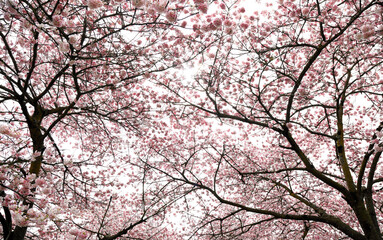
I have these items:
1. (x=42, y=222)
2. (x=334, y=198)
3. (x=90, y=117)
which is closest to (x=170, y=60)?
(x=90, y=117)

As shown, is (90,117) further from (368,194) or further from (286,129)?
(368,194)

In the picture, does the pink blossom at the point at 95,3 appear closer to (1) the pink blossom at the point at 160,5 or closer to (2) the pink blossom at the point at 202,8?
(1) the pink blossom at the point at 160,5

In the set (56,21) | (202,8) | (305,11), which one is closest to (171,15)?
(202,8)

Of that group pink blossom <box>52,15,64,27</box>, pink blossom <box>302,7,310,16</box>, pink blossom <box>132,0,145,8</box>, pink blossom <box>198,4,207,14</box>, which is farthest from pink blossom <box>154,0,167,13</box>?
pink blossom <box>302,7,310,16</box>

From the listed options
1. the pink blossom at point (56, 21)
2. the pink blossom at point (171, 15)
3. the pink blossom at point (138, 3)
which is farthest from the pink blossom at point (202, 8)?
the pink blossom at point (56, 21)

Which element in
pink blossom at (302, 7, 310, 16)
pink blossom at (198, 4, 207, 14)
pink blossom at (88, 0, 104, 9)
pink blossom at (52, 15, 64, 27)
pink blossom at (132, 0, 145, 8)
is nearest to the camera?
pink blossom at (88, 0, 104, 9)

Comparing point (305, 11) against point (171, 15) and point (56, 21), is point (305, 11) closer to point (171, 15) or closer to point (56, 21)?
point (171, 15)

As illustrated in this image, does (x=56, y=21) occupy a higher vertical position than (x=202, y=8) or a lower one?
lower

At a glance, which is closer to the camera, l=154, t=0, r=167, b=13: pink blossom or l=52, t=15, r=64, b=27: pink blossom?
l=154, t=0, r=167, b=13: pink blossom

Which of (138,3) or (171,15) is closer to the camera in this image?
(138,3)

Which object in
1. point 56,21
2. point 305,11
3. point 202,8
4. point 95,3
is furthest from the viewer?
point 305,11

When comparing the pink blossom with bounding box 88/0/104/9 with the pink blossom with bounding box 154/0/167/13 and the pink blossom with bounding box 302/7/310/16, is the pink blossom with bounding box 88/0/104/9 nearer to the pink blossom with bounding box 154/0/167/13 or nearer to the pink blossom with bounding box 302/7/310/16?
the pink blossom with bounding box 154/0/167/13

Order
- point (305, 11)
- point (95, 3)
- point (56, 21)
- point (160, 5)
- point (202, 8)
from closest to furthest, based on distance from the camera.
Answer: point (95, 3) < point (160, 5) < point (56, 21) < point (202, 8) < point (305, 11)

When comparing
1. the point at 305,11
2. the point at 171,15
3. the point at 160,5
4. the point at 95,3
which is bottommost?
the point at 95,3
